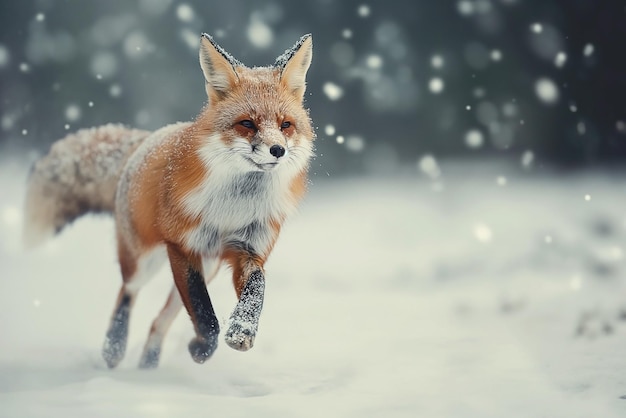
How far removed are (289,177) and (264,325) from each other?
186 cm

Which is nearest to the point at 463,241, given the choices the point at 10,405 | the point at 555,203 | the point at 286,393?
the point at 555,203

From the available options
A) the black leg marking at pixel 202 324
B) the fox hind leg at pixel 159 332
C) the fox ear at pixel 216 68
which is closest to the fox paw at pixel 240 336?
the black leg marking at pixel 202 324

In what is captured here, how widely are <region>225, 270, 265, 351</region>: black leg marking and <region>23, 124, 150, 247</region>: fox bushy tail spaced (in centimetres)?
131

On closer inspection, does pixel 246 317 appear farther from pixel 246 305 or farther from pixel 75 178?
pixel 75 178

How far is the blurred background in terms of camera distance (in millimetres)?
4871

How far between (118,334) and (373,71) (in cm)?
315

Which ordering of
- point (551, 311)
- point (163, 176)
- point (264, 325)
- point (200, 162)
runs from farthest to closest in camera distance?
point (551, 311) → point (264, 325) → point (163, 176) → point (200, 162)

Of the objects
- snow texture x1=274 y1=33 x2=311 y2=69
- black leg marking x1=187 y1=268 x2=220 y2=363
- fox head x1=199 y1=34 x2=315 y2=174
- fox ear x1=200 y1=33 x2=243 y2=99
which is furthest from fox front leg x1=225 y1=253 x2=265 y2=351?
snow texture x1=274 y1=33 x2=311 y2=69

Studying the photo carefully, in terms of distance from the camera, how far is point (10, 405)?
3.26 m

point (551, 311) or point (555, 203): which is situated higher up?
point (555, 203)

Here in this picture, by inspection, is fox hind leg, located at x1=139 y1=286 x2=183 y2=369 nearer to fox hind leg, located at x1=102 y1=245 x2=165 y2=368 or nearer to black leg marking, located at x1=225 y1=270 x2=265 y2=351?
fox hind leg, located at x1=102 y1=245 x2=165 y2=368

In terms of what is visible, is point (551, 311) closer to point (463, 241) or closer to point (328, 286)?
point (463, 241)

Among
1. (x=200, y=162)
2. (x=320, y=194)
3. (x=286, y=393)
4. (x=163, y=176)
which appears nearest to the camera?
(x=200, y=162)

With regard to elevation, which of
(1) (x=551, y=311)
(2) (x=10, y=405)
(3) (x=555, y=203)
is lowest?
(2) (x=10, y=405)
